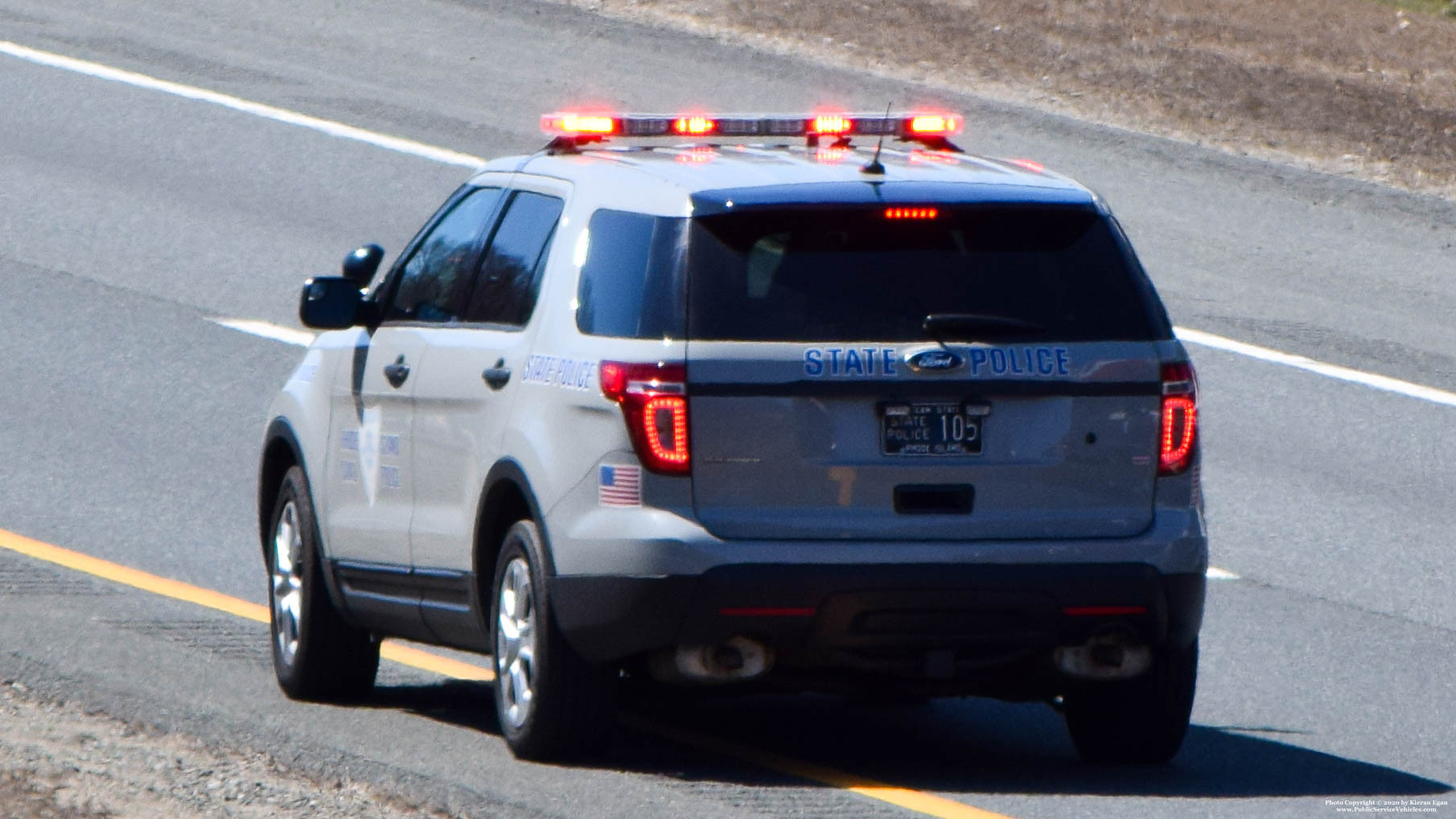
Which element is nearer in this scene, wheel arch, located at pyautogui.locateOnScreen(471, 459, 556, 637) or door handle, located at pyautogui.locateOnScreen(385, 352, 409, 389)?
wheel arch, located at pyautogui.locateOnScreen(471, 459, 556, 637)

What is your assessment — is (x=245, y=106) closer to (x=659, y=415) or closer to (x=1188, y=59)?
(x=1188, y=59)

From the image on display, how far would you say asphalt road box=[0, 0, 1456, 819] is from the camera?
771 centimetres

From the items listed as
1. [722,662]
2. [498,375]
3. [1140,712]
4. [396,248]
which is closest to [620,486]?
[722,662]

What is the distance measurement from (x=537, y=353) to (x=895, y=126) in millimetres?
1484

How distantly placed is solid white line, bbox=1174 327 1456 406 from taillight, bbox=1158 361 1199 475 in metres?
7.16

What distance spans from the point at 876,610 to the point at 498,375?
1333 millimetres

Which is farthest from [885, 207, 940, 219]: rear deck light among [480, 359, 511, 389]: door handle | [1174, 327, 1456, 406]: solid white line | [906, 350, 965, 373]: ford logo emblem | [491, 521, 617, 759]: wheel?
[1174, 327, 1456, 406]: solid white line

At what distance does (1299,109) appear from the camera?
19078 mm

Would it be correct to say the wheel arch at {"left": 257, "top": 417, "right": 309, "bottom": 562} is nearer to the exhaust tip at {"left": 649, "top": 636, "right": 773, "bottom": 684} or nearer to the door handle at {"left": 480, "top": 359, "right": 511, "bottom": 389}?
the door handle at {"left": 480, "top": 359, "right": 511, "bottom": 389}

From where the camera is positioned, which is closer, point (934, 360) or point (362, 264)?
point (934, 360)

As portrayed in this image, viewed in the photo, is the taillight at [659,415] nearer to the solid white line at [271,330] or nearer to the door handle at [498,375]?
the door handle at [498,375]

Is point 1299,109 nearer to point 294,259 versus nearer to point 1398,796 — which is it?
point 294,259

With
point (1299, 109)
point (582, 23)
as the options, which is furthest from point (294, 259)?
point (1299, 109)

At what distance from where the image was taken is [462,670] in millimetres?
9352
